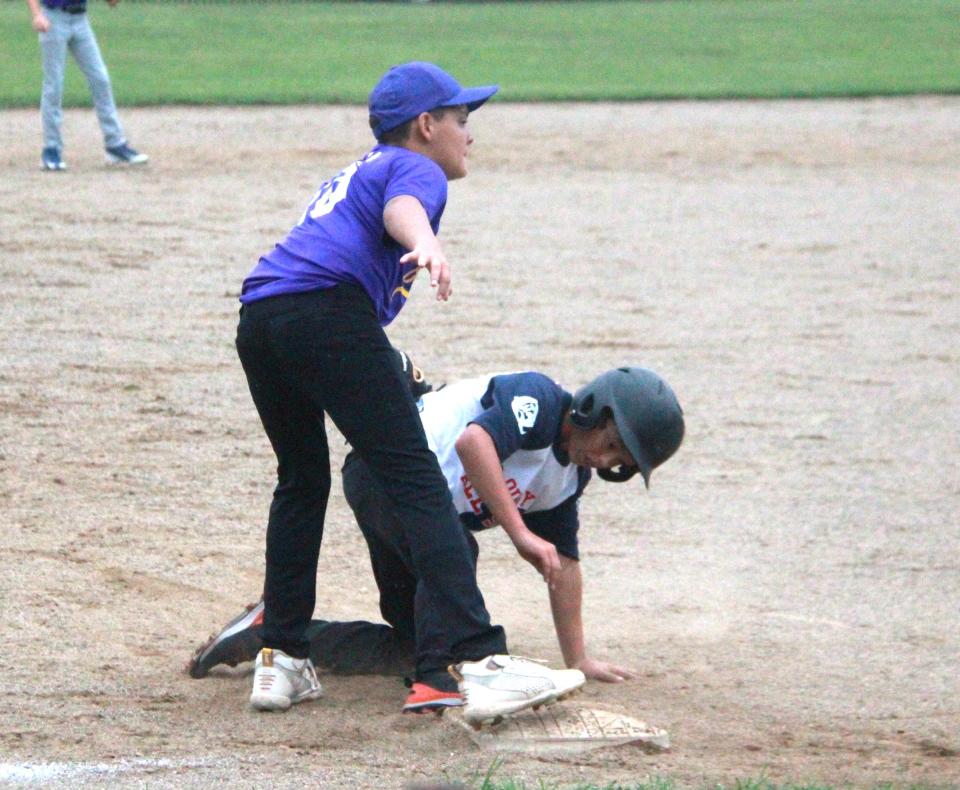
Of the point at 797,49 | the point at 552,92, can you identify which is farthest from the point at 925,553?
the point at 797,49

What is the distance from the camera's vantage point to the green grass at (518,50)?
1630 cm

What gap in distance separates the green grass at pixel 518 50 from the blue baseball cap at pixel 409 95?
11.2 metres

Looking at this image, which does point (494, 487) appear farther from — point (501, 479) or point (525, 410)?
point (525, 410)

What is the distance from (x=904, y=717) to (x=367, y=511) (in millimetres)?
1532

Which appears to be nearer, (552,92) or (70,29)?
(70,29)

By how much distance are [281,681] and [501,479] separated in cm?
74

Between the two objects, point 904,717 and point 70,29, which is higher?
point 70,29

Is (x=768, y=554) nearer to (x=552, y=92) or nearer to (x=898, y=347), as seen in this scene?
(x=898, y=347)

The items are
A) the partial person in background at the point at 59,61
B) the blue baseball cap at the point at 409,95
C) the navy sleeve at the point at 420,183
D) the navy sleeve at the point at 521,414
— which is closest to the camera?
the navy sleeve at the point at 420,183

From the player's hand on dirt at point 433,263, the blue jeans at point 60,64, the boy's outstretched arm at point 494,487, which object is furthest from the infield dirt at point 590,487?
the player's hand on dirt at point 433,263

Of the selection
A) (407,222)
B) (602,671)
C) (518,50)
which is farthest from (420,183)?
(518,50)

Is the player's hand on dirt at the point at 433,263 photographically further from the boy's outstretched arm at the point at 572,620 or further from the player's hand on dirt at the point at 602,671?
the player's hand on dirt at the point at 602,671

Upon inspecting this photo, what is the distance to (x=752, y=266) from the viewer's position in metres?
9.34

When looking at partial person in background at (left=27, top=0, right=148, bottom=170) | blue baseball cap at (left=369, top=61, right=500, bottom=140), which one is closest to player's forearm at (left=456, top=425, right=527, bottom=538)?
blue baseball cap at (left=369, top=61, right=500, bottom=140)
